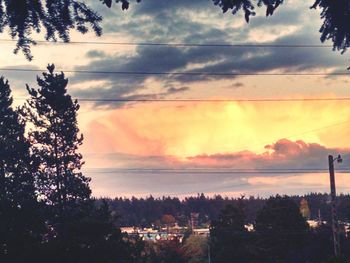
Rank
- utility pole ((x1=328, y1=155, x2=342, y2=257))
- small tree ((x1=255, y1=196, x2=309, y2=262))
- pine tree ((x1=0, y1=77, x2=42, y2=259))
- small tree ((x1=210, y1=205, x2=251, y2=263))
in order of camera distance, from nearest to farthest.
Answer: utility pole ((x1=328, y1=155, x2=342, y2=257)) → pine tree ((x1=0, y1=77, x2=42, y2=259)) → small tree ((x1=255, y1=196, x2=309, y2=262)) → small tree ((x1=210, y1=205, x2=251, y2=263))

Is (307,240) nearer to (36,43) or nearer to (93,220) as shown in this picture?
Result: (93,220)

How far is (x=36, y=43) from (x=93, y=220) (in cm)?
2565

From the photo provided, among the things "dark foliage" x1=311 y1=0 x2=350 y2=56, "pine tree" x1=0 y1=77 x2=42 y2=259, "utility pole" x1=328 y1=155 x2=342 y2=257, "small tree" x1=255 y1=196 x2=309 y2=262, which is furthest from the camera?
"small tree" x1=255 y1=196 x2=309 y2=262

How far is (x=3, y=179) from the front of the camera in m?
38.0

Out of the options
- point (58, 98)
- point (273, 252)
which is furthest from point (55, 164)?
point (273, 252)

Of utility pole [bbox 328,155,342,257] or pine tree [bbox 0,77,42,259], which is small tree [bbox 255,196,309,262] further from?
pine tree [bbox 0,77,42,259]

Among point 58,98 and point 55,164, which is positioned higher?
point 58,98

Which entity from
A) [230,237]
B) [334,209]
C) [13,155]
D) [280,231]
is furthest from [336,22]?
[230,237]

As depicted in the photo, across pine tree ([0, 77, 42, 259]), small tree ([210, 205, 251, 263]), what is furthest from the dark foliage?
small tree ([210, 205, 251, 263])

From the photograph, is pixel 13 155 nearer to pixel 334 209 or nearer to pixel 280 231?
pixel 334 209

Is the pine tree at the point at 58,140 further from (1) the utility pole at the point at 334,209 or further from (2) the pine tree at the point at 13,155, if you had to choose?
(1) the utility pole at the point at 334,209

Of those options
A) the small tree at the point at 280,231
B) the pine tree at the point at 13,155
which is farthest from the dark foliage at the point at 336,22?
the small tree at the point at 280,231

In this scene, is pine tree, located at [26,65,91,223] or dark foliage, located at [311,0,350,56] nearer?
dark foliage, located at [311,0,350,56]

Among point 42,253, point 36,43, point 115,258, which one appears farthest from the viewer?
point 115,258
